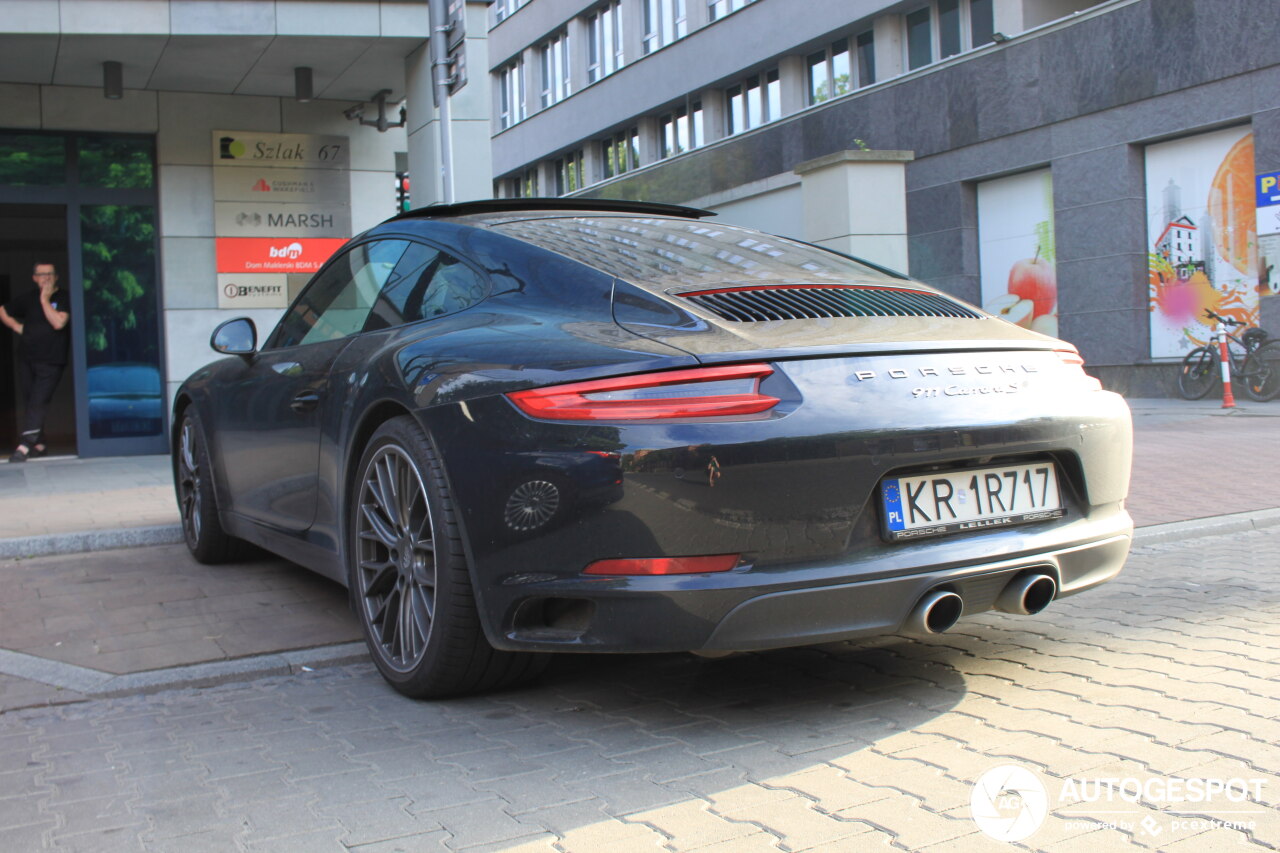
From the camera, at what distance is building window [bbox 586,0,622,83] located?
1277 inches

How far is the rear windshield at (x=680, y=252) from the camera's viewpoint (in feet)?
11.4

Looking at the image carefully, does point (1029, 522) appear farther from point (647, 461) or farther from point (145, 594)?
point (145, 594)

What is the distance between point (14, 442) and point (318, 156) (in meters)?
5.01

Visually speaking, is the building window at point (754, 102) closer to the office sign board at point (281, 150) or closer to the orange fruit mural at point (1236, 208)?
the orange fruit mural at point (1236, 208)

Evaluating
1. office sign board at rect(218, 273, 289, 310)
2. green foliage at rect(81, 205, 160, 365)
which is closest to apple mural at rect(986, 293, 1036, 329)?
office sign board at rect(218, 273, 289, 310)

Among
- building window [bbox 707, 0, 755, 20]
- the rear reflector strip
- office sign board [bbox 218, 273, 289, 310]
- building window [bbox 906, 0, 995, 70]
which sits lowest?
the rear reflector strip

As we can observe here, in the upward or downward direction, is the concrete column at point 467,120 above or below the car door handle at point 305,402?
above

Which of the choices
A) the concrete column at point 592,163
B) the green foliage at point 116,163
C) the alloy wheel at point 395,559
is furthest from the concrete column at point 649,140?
the alloy wheel at point 395,559

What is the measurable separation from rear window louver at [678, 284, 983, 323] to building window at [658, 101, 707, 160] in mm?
26091

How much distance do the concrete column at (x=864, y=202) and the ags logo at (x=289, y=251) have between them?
5934 millimetres

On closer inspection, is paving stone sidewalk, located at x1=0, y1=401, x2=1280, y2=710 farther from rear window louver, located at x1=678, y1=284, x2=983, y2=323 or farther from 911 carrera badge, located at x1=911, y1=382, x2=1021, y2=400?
911 carrera badge, located at x1=911, y1=382, x2=1021, y2=400

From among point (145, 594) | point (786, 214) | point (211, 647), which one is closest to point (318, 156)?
point (786, 214)

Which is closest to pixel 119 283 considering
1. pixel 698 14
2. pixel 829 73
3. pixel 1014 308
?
pixel 1014 308

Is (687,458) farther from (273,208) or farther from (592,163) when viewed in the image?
(592,163)
